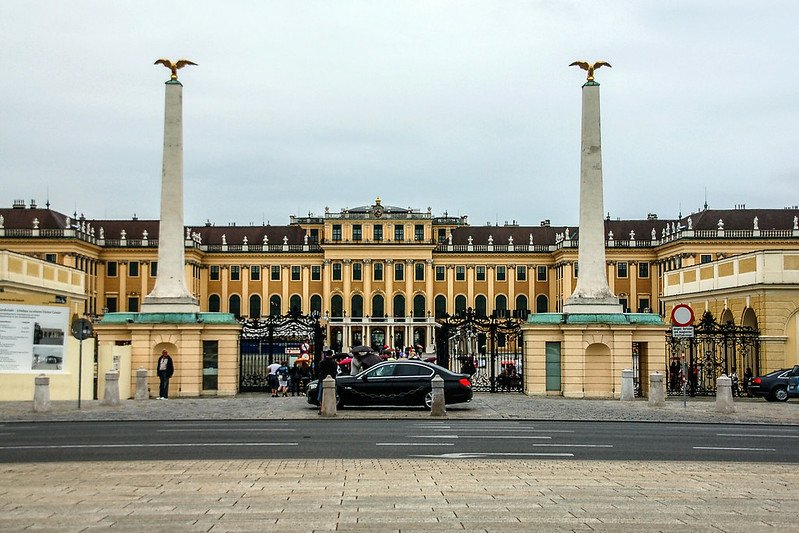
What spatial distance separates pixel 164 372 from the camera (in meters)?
32.7

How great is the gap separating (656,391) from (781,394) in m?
7.90

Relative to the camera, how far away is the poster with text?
33.4 meters

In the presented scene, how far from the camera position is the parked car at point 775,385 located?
36.1 m

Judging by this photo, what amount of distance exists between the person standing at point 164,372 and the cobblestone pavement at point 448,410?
1.25ft

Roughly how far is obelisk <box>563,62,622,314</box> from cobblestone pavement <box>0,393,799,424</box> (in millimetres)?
3561

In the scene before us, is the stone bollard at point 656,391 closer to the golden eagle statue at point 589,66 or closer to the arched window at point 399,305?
the golden eagle statue at point 589,66

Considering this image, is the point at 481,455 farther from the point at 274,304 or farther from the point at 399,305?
the point at 274,304

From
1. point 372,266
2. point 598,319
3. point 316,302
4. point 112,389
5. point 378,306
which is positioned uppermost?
point 372,266

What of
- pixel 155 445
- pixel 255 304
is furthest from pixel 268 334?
pixel 255 304

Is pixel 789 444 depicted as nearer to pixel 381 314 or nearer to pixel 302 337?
pixel 302 337

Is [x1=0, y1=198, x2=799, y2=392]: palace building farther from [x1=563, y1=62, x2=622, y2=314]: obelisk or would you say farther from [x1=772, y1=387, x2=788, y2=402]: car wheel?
[x1=563, y1=62, x2=622, y2=314]: obelisk

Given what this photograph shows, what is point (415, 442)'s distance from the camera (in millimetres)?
19359

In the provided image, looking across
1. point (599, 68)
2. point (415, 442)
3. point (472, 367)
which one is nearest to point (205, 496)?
point (415, 442)

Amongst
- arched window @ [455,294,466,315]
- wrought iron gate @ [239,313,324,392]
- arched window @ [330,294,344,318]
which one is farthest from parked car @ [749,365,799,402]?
arched window @ [330,294,344,318]
